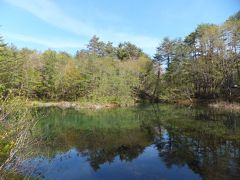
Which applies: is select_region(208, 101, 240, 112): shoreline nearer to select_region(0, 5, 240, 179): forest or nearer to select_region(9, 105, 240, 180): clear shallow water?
select_region(0, 5, 240, 179): forest

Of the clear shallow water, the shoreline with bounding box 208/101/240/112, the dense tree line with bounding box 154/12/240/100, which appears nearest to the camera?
the clear shallow water

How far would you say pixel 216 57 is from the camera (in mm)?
44906

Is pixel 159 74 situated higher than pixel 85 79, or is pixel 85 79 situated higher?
pixel 159 74

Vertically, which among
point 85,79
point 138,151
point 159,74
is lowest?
point 138,151

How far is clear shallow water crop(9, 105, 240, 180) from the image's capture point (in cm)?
1296

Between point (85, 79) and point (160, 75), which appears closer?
point (85, 79)

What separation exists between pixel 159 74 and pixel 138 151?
41.0 metres

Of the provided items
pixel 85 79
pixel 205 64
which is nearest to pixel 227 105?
pixel 205 64

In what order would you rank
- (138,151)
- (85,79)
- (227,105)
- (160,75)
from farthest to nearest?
(160,75), (85,79), (227,105), (138,151)

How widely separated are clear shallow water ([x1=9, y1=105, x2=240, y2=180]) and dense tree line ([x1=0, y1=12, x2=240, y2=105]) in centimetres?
1975

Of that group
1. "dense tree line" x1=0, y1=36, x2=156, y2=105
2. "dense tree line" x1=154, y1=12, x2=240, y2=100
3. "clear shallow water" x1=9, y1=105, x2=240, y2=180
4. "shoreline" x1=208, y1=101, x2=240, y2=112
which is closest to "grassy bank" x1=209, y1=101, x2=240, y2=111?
"shoreline" x1=208, y1=101, x2=240, y2=112

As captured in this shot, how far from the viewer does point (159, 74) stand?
57.1 m

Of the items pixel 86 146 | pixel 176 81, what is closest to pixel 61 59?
pixel 176 81

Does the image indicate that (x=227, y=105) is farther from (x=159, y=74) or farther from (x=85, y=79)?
(x=85, y=79)
